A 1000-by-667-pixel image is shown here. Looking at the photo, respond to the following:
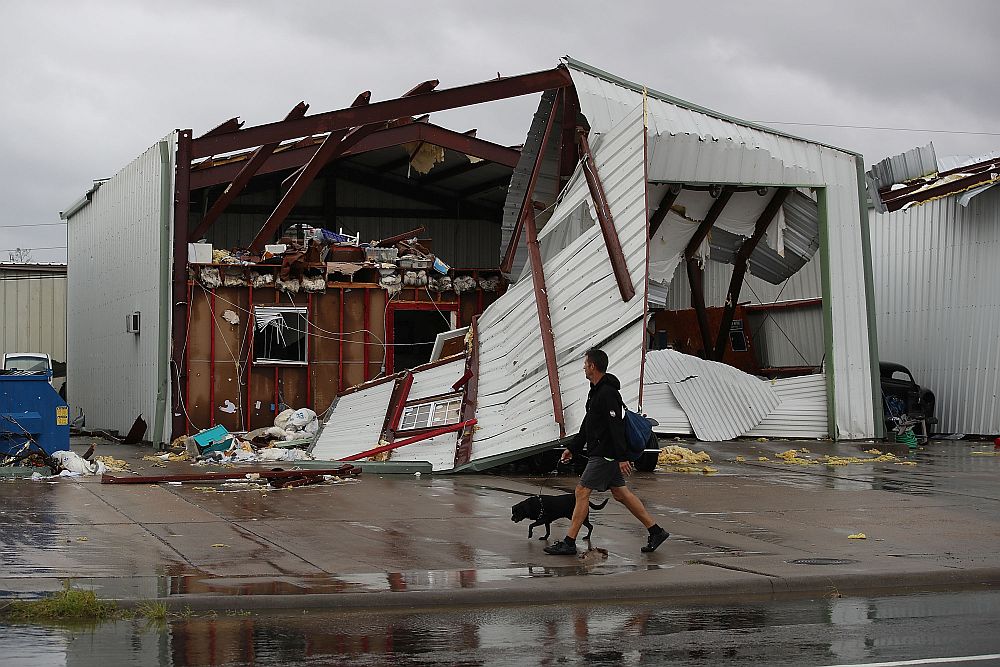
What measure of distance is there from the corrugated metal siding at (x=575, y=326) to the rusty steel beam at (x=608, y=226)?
87mm

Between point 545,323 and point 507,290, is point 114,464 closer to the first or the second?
point 545,323

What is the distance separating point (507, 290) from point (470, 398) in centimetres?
404

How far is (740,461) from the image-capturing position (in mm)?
20031

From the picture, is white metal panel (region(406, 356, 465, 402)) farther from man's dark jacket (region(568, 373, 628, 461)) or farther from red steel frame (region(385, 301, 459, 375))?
man's dark jacket (region(568, 373, 628, 461))

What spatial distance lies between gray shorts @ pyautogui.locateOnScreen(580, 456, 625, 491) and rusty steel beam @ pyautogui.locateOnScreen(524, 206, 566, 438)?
5.96 m

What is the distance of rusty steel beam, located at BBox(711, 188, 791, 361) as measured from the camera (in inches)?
968

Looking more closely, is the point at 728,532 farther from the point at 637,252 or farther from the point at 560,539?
the point at 637,252

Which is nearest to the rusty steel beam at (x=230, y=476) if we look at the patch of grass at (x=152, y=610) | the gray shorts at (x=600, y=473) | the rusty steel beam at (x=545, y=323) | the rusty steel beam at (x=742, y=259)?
the rusty steel beam at (x=545, y=323)

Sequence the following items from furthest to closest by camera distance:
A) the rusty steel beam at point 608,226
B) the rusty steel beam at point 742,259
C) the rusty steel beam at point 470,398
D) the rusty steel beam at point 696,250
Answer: the rusty steel beam at point 742,259
the rusty steel beam at point 696,250
the rusty steel beam at point 470,398
the rusty steel beam at point 608,226

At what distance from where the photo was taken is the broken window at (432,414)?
1825 cm

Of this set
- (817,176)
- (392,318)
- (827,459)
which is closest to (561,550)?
(827,459)

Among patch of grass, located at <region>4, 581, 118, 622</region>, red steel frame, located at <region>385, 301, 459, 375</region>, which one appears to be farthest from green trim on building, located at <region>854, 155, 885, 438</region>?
patch of grass, located at <region>4, 581, 118, 622</region>

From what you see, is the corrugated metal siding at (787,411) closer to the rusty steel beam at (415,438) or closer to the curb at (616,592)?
the rusty steel beam at (415,438)

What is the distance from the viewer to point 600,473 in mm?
10258
